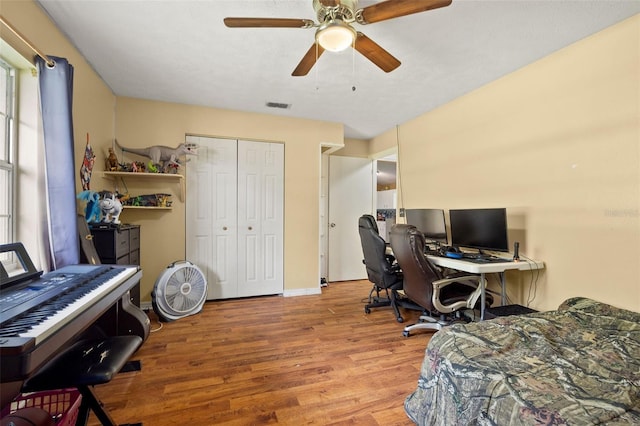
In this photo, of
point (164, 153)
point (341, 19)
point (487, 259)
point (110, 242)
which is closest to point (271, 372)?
point (110, 242)

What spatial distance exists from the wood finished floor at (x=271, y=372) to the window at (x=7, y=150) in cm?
117

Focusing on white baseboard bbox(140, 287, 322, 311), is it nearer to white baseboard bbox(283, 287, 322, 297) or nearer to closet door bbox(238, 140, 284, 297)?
white baseboard bbox(283, 287, 322, 297)

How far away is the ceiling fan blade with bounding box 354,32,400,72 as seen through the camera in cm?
167

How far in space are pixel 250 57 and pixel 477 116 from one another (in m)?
2.34

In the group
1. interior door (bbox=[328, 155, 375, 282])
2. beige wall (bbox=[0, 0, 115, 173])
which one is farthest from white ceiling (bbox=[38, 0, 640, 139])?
interior door (bbox=[328, 155, 375, 282])

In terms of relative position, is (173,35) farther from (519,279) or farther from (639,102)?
(519,279)

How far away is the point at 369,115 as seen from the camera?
3.76m

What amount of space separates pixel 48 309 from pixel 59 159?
114 centimetres

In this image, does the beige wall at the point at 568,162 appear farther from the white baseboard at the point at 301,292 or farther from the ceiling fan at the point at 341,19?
the white baseboard at the point at 301,292

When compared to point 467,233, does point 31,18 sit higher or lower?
higher

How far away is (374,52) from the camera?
1.80 m

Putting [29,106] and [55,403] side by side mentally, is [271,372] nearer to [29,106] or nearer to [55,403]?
[55,403]

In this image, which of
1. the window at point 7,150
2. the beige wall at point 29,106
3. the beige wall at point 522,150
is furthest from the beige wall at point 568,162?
the window at point 7,150

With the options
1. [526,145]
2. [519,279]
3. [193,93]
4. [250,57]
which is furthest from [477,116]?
[193,93]
